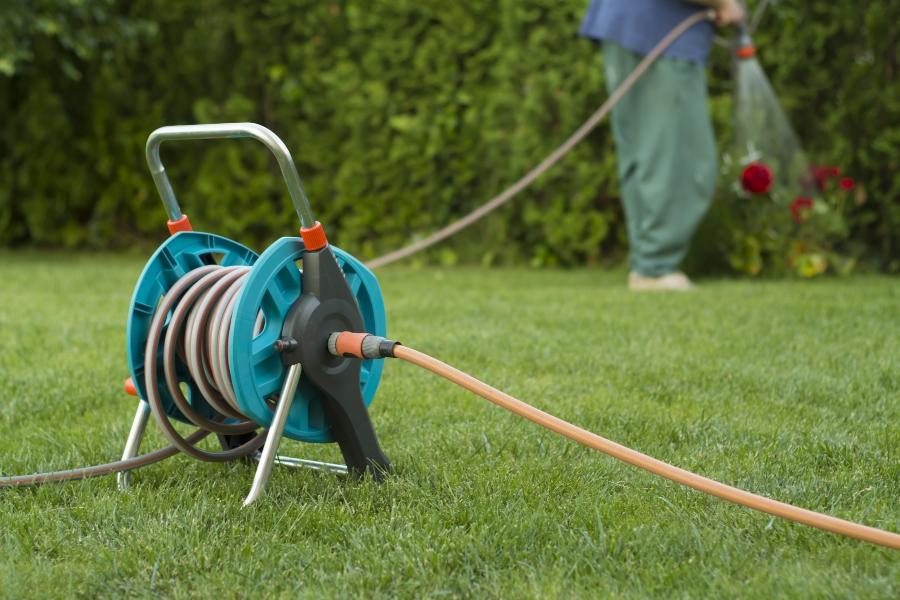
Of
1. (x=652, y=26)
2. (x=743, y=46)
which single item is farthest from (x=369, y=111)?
(x=743, y=46)

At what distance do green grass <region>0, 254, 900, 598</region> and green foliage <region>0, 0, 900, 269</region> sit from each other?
2712mm

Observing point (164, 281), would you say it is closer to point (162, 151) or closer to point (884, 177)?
point (884, 177)

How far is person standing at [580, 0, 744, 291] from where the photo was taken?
5.64 metres

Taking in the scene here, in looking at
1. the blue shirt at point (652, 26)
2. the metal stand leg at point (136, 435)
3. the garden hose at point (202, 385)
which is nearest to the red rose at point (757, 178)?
the blue shirt at point (652, 26)

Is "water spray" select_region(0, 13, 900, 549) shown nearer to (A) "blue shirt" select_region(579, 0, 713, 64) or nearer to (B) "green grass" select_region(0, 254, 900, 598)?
(B) "green grass" select_region(0, 254, 900, 598)

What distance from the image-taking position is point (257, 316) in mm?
2332

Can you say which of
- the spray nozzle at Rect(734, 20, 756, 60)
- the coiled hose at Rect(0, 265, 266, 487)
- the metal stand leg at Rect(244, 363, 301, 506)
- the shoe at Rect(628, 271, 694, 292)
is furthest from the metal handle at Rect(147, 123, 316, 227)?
the spray nozzle at Rect(734, 20, 756, 60)

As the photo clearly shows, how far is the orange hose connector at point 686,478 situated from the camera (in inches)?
72.7

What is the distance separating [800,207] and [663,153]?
1.20 metres

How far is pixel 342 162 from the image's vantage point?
783cm

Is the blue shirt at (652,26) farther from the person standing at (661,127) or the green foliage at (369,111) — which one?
the green foliage at (369,111)

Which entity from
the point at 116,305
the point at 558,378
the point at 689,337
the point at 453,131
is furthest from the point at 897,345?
the point at 453,131

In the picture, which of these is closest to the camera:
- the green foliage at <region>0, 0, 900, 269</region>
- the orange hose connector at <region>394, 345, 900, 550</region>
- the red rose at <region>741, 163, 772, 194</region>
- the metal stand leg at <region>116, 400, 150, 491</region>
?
the orange hose connector at <region>394, 345, 900, 550</region>

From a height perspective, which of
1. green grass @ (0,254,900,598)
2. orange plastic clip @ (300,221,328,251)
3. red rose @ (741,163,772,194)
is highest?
orange plastic clip @ (300,221,328,251)
